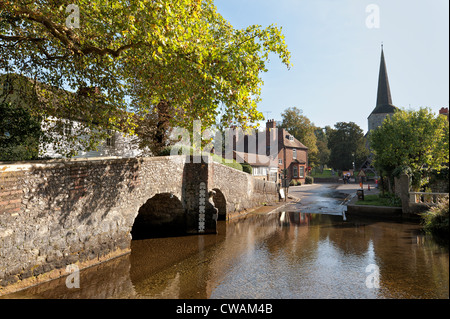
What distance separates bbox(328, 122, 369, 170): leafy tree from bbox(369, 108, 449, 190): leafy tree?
133 ft

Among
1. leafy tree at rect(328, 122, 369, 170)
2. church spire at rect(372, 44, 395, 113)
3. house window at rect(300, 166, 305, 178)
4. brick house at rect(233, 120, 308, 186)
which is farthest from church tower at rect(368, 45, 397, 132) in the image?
brick house at rect(233, 120, 308, 186)

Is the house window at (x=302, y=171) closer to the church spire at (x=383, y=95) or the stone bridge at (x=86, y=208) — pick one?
the church spire at (x=383, y=95)

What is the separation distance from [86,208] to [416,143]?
22.3 meters

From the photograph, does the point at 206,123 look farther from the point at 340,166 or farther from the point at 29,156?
the point at 340,166

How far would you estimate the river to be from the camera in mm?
6836

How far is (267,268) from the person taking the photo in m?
8.59

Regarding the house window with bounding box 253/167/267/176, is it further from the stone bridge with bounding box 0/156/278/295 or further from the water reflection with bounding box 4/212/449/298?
the water reflection with bounding box 4/212/449/298

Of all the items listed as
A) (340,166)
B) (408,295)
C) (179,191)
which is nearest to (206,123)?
(179,191)

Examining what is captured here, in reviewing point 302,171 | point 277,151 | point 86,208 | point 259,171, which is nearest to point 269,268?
point 86,208

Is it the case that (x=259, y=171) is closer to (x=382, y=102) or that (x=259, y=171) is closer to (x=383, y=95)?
(x=382, y=102)

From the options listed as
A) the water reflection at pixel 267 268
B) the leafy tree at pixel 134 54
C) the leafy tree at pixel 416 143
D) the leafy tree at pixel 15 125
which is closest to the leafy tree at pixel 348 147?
the leafy tree at pixel 416 143

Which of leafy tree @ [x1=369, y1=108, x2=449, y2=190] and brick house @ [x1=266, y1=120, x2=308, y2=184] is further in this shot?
brick house @ [x1=266, y1=120, x2=308, y2=184]

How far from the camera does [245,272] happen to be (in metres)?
8.30

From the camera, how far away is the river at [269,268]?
684 centimetres
